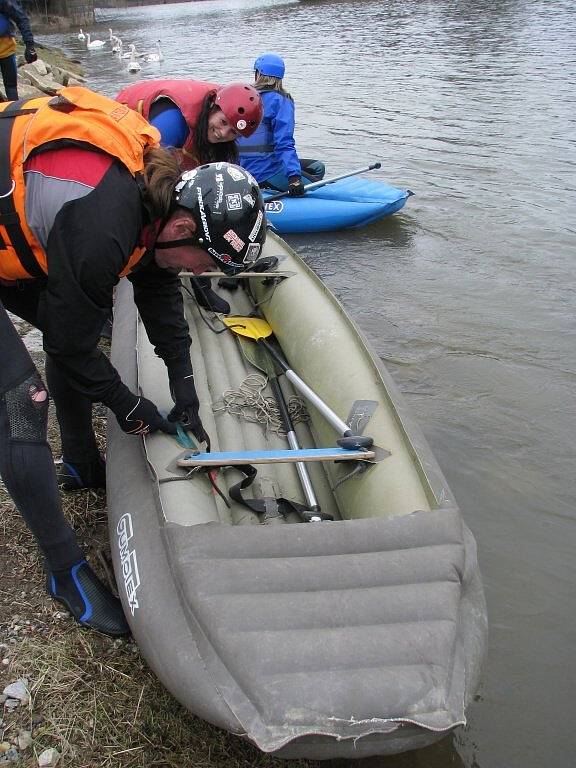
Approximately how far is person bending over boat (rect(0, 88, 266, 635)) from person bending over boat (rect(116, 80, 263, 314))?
1484 millimetres

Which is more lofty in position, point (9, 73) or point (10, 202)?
point (10, 202)

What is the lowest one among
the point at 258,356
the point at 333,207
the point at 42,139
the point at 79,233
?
the point at 333,207

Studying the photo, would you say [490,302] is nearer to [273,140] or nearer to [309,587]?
[273,140]

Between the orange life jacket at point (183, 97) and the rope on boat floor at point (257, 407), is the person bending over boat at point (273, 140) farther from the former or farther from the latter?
the rope on boat floor at point (257, 407)

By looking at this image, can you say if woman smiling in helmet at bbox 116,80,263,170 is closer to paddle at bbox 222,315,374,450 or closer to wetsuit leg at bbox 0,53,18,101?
paddle at bbox 222,315,374,450

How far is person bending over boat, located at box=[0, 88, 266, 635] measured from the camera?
1680 mm

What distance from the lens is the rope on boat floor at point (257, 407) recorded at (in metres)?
2.98

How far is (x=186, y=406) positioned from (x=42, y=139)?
1.05 metres

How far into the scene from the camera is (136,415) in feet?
7.27

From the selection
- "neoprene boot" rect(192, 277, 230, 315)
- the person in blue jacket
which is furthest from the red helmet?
the person in blue jacket

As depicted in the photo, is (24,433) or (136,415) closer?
(24,433)

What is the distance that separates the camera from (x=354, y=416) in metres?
2.63

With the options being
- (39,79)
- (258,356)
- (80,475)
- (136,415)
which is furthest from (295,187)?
(39,79)

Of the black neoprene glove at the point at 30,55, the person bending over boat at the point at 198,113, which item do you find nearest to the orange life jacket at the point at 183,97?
the person bending over boat at the point at 198,113
